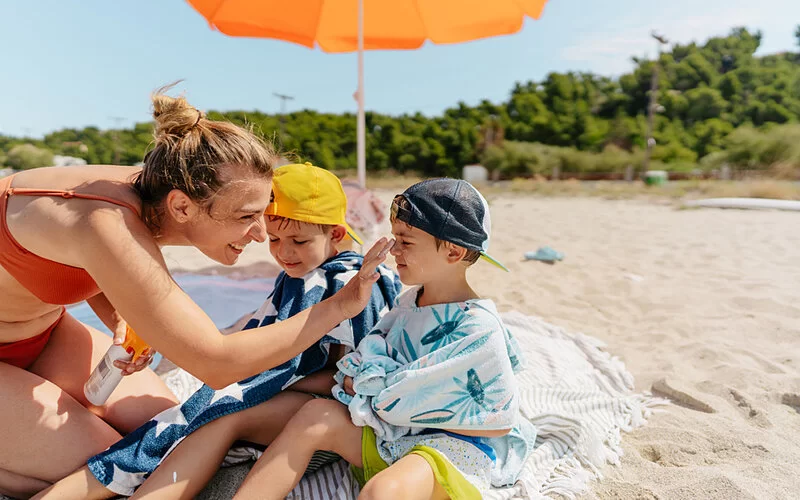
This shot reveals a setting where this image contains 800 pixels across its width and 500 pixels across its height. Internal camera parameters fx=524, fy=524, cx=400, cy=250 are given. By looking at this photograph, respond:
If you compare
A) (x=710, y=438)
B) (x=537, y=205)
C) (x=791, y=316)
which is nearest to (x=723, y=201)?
(x=537, y=205)

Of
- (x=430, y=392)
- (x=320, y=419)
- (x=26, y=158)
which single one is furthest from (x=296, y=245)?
(x=26, y=158)

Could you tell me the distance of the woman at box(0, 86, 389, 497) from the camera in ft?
4.90

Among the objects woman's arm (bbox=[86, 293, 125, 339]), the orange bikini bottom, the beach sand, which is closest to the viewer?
the orange bikini bottom

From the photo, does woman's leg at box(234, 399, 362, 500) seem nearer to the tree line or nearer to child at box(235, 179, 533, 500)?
child at box(235, 179, 533, 500)

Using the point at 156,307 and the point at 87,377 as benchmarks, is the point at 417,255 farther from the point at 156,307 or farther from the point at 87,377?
the point at 87,377

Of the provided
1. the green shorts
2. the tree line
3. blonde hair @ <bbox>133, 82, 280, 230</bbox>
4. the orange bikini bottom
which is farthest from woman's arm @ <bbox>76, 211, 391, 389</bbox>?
the tree line

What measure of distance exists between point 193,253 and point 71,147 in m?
51.3

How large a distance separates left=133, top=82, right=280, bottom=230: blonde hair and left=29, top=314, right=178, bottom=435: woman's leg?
0.90m

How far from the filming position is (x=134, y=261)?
148 cm

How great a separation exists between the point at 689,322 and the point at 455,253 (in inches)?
109

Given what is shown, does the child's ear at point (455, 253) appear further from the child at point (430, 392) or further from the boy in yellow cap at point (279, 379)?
the boy in yellow cap at point (279, 379)

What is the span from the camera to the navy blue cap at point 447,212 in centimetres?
183

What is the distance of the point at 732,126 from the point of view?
→ 32281mm

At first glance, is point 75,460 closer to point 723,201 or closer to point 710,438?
point 710,438
